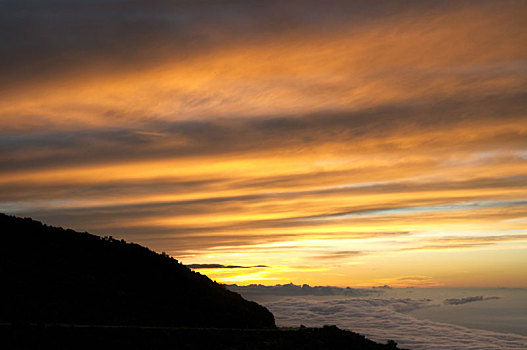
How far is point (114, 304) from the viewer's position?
4719 cm

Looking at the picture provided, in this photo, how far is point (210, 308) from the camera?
52.9m

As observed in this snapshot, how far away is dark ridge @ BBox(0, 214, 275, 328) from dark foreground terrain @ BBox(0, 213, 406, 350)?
0.31 feet

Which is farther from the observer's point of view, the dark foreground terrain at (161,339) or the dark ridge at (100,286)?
the dark ridge at (100,286)

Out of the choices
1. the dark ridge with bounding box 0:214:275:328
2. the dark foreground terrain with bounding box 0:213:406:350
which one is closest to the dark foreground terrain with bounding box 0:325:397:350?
the dark foreground terrain with bounding box 0:213:406:350

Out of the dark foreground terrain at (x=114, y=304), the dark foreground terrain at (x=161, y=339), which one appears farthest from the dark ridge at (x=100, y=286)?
the dark foreground terrain at (x=161, y=339)

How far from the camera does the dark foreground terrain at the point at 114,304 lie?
33469 millimetres

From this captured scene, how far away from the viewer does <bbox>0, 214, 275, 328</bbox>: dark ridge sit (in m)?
42.7

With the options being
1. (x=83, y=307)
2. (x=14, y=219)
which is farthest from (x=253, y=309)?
(x=14, y=219)

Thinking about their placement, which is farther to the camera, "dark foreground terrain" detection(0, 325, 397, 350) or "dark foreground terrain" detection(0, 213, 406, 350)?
"dark foreground terrain" detection(0, 213, 406, 350)

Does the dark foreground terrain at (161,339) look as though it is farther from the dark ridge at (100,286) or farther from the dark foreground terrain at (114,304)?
the dark ridge at (100,286)

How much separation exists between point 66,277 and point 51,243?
9800 millimetres

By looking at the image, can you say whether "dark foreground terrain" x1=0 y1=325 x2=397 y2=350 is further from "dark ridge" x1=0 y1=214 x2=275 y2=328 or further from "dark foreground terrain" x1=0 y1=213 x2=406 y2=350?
"dark ridge" x1=0 y1=214 x2=275 y2=328

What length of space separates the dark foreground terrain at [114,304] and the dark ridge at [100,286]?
9 centimetres

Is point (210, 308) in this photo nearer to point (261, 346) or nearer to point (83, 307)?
point (83, 307)
